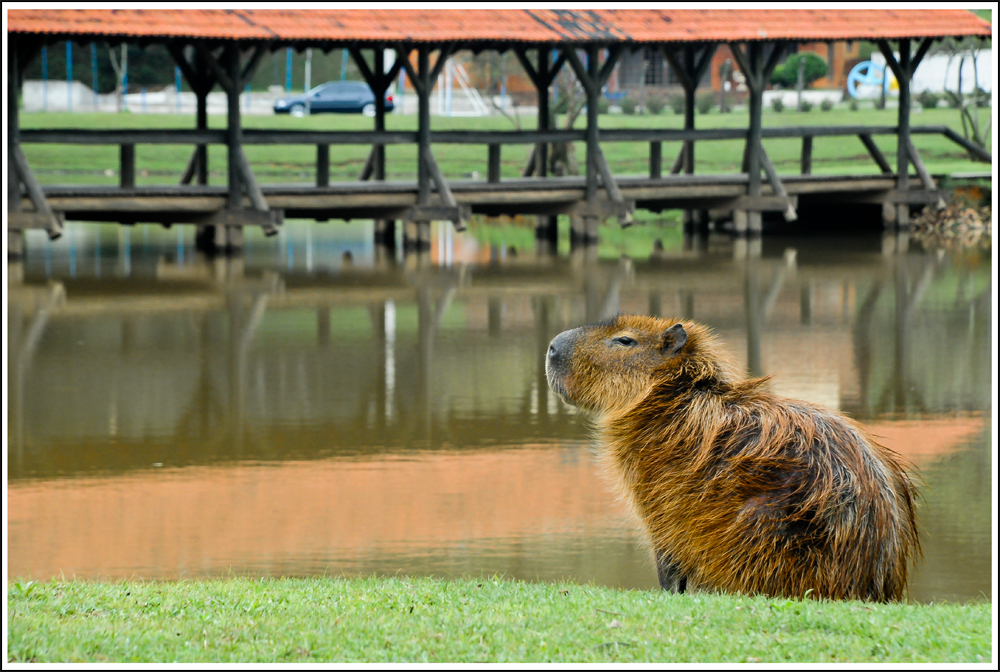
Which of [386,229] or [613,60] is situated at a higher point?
[613,60]

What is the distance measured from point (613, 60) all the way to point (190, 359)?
1154 centimetres

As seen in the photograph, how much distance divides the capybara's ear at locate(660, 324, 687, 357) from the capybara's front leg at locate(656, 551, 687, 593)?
0.72 m

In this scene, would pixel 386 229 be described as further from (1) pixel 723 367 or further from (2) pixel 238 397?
(1) pixel 723 367

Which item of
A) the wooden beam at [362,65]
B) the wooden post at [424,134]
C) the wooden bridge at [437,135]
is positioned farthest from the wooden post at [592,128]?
the wooden beam at [362,65]

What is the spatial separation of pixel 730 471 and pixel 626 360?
0.64m

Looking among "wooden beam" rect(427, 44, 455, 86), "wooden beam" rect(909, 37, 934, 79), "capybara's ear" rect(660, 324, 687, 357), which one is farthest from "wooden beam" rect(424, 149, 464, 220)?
"capybara's ear" rect(660, 324, 687, 357)

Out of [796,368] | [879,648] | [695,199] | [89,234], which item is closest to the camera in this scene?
[879,648]

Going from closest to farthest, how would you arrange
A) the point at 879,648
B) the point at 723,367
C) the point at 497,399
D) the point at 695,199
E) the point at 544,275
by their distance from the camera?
the point at 879,648 < the point at 723,367 < the point at 497,399 < the point at 544,275 < the point at 695,199

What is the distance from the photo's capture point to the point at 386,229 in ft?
73.0

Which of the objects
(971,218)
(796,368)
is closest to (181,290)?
(796,368)

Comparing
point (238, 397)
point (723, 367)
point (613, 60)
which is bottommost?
point (238, 397)

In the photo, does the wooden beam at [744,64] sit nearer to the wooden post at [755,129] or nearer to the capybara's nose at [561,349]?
the wooden post at [755,129]

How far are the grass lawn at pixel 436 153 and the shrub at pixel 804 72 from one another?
465cm

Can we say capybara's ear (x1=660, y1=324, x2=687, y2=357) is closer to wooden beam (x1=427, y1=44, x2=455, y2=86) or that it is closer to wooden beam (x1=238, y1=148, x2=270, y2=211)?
wooden beam (x1=238, y1=148, x2=270, y2=211)
